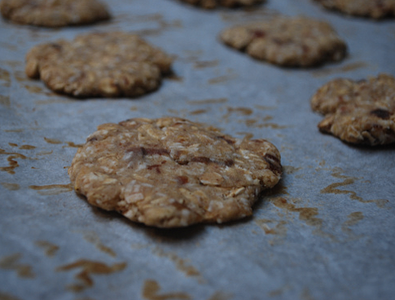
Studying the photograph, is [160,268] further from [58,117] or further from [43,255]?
[58,117]

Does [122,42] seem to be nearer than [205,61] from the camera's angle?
Yes

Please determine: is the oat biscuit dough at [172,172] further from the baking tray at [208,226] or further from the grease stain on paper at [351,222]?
the grease stain on paper at [351,222]

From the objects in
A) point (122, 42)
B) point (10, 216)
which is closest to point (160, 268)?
point (10, 216)

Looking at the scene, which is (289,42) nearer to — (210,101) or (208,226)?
(210,101)

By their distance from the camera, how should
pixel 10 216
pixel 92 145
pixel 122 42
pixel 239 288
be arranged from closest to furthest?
pixel 239 288 → pixel 10 216 → pixel 92 145 → pixel 122 42

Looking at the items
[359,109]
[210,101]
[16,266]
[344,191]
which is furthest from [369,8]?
[16,266]

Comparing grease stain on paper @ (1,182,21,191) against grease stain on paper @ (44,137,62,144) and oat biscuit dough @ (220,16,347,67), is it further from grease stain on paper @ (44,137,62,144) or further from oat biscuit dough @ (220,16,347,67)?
oat biscuit dough @ (220,16,347,67)

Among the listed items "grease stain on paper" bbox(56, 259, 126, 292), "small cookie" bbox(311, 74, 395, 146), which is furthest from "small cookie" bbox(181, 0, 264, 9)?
"grease stain on paper" bbox(56, 259, 126, 292)

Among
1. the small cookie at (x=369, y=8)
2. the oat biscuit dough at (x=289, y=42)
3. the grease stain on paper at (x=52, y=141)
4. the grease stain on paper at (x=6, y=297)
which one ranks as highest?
the small cookie at (x=369, y=8)

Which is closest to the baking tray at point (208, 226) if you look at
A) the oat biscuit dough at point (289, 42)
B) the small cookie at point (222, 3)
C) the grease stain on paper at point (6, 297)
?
the grease stain on paper at point (6, 297)
